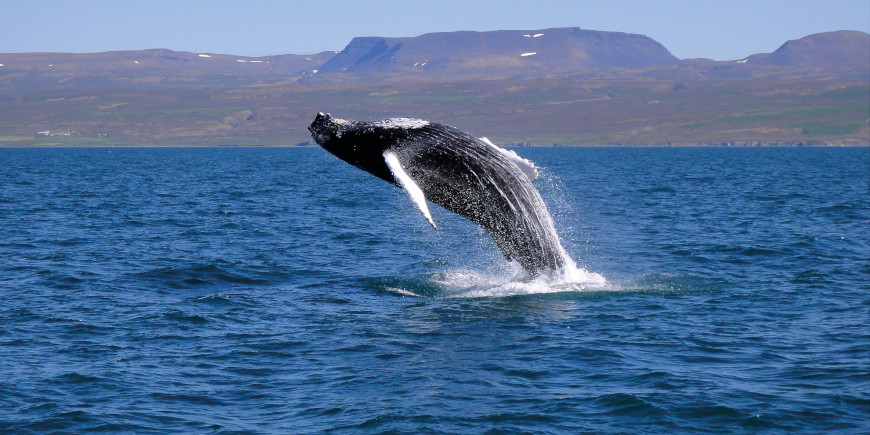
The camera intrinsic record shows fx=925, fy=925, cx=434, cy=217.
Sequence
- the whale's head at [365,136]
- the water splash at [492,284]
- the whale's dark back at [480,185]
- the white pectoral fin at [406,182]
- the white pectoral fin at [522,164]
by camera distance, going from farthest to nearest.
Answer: the water splash at [492,284]
the white pectoral fin at [522,164]
the whale's dark back at [480,185]
the whale's head at [365,136]
the white pectoral fin at [406,182]

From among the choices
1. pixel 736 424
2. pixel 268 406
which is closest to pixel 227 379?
pixel 268 406

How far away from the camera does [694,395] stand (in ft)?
37.6

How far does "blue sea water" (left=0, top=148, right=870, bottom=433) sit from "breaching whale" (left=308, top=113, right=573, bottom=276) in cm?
180

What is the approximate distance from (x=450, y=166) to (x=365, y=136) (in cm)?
142

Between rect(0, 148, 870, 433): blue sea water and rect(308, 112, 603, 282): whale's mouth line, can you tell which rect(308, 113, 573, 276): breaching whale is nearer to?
rect(308, 112, 603, 282): whale's mouth line

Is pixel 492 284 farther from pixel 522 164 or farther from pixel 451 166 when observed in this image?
pixel 451 166

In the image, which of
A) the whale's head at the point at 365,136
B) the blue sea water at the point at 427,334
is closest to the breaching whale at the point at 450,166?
the whale's head at the point at 365,136

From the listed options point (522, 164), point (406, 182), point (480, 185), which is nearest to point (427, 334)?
Result: point (480, 185)

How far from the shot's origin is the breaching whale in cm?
1432

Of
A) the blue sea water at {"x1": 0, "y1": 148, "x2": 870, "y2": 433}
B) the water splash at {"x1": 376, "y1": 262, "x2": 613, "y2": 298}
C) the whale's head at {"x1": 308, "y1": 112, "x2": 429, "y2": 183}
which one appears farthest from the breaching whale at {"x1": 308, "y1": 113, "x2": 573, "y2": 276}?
the water splash at {"x1": 376, "y1": 262, "x2": 613, "y2": 298}

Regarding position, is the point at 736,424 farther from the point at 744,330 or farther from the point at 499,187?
the point at 499,187

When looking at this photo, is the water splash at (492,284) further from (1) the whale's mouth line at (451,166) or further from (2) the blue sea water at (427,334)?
(1) the whale's mouth line at (451,166)

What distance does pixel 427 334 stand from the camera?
576 inches

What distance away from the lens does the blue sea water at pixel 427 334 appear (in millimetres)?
10992
